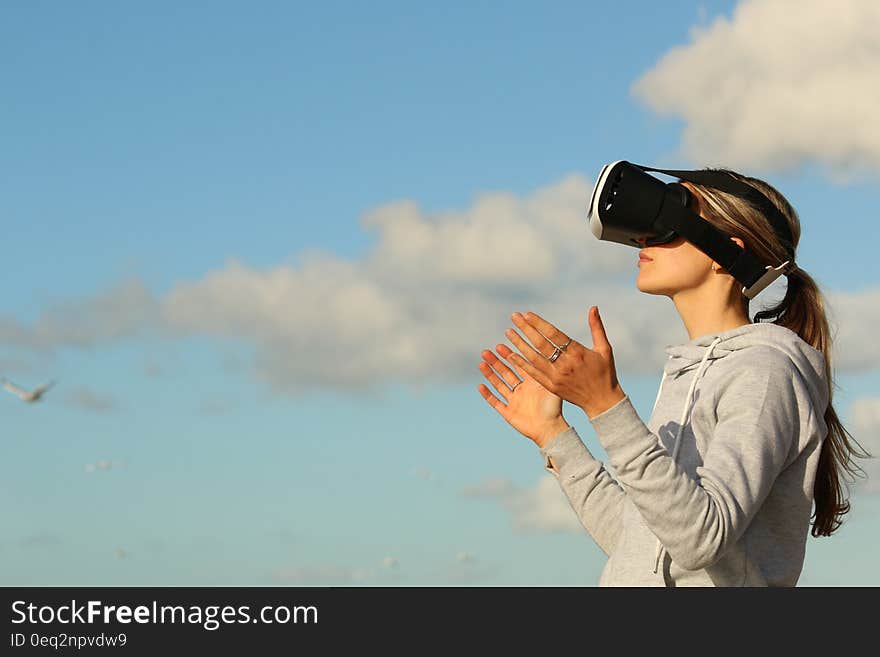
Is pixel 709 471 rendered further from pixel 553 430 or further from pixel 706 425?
pixel 553 430

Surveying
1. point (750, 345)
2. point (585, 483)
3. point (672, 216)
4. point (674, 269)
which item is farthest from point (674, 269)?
point (585, 483)

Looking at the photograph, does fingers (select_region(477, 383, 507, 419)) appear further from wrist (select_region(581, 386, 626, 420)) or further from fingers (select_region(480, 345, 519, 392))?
wrist (select_region(581, 386, 626, 420))

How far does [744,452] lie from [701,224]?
1.21 m

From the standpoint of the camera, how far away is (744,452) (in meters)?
4.29

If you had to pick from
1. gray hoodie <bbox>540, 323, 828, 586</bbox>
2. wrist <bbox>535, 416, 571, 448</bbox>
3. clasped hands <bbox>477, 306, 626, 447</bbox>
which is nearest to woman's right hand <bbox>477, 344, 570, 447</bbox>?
wrist <bbox>535, 416, 571, 448</bbox>

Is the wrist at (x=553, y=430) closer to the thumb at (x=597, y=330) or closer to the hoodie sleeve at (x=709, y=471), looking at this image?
the hoodie sleeve at (x=709, y=471)

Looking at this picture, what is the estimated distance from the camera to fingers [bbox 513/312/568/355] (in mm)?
4219

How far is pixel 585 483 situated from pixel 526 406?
1.64 ft

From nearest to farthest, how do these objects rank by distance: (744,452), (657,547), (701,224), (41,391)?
1. (744,452)
2. (657,547)
3. (701,224)
4. (41,391)

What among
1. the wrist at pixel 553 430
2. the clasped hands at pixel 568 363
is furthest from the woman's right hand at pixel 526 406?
the clasped hands at pixel 568 363

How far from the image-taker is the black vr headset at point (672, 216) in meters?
4.99
